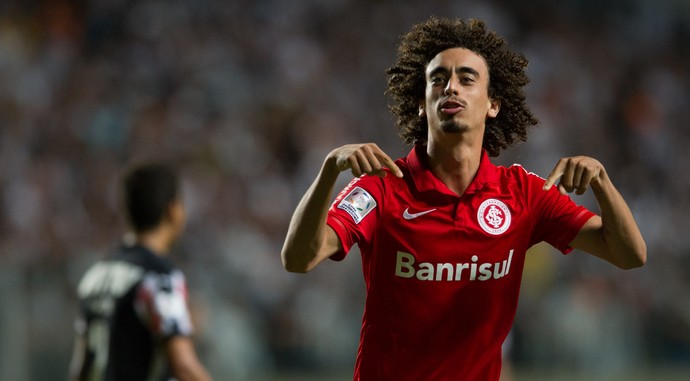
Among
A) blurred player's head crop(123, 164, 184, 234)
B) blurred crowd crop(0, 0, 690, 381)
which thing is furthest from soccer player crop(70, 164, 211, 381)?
blurred crowd crop(0, 0, 690, 381)

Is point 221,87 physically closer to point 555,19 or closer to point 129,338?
point 555,19

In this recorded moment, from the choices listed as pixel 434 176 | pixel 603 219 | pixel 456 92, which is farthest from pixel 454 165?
pixel 603 219

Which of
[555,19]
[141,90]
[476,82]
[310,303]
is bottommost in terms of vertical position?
[310,303]

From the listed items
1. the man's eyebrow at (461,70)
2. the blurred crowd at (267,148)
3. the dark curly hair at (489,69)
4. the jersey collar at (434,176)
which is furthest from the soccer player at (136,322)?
the blurred crowd at (267,148)

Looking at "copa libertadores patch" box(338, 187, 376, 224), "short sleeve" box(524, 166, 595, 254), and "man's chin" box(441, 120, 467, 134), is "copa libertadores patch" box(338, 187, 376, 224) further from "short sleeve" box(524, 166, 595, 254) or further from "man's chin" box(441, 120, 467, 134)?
"short sleeve" box(524, 166, 595, 254)

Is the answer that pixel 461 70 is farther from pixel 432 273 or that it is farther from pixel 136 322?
pixel 136 322

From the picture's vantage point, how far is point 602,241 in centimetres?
454

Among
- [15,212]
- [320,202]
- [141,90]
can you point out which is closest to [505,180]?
[320,202]

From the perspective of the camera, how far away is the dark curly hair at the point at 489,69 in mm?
4980

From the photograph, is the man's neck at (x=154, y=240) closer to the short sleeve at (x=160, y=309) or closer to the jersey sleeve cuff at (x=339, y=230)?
the short sleeve at (x=160, y=309)

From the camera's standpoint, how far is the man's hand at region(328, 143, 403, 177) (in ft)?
13.1

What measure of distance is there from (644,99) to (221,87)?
555 cm

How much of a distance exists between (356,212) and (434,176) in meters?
0.47

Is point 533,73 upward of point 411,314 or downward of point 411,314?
upward
